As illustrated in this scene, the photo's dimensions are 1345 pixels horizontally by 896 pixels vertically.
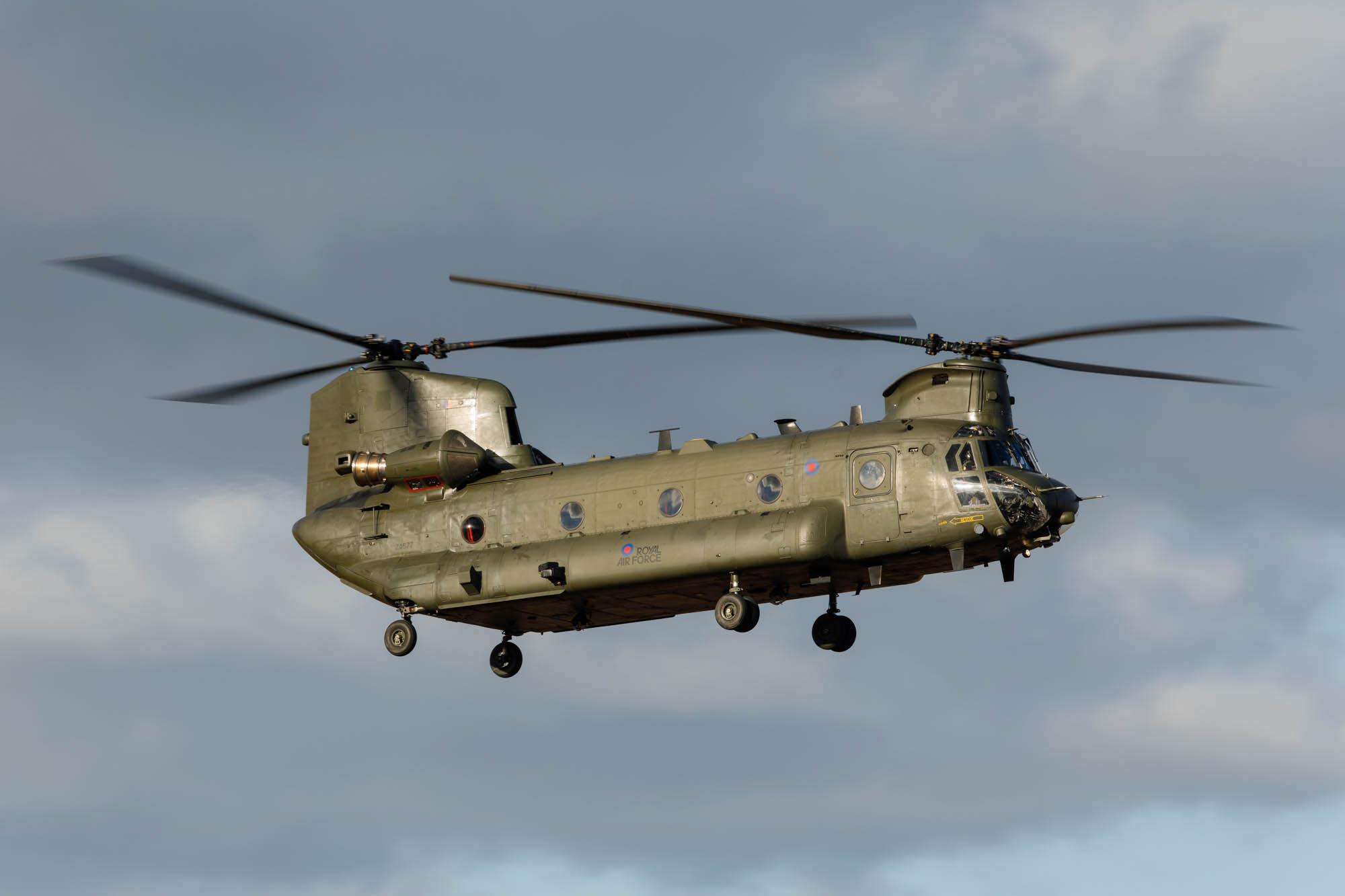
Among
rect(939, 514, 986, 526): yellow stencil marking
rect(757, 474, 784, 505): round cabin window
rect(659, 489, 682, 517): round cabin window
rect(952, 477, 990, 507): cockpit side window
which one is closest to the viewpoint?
rect(939, 514, 986, 526): yellow stencil marking

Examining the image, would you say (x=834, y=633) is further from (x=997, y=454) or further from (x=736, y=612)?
(x=997, y=454)

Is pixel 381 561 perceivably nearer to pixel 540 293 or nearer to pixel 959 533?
pixel 540 293

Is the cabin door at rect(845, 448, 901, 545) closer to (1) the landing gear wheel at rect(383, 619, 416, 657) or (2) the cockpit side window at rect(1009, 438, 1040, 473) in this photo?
(2) the cockpit side window at rect(1009, 438, 1040, 473)

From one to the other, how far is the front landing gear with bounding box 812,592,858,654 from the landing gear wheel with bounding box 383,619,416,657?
9396 mm

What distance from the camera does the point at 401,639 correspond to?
46062 mm

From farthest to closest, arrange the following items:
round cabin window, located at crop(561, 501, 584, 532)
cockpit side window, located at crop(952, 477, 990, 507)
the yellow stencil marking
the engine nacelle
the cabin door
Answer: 1. the engine nacelle
2. round cabin window, located at crop(561, 501, 584, 532)
3. the cabin door
4. cockpit side window, located at crop(952, 477, 990, 507)
5. the yellow stencil marking

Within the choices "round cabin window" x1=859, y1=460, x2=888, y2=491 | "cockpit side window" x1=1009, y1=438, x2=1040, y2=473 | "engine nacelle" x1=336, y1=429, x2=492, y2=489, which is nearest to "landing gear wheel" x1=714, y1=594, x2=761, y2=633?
"round cabin window" x1=859, y1=460, x2=888, y2=491

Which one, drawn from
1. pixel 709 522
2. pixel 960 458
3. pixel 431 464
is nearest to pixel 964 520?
pixel 960 458

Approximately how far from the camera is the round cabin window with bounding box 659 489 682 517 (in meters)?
43.3

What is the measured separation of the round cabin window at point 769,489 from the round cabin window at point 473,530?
7.01m

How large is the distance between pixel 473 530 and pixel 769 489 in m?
7.49

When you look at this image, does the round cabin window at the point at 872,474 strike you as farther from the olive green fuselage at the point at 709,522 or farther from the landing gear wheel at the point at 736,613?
the landing gear wheel at the point at 736,613

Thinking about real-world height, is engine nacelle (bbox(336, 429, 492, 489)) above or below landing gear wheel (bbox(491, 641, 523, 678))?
above

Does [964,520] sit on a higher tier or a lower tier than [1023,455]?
lower
